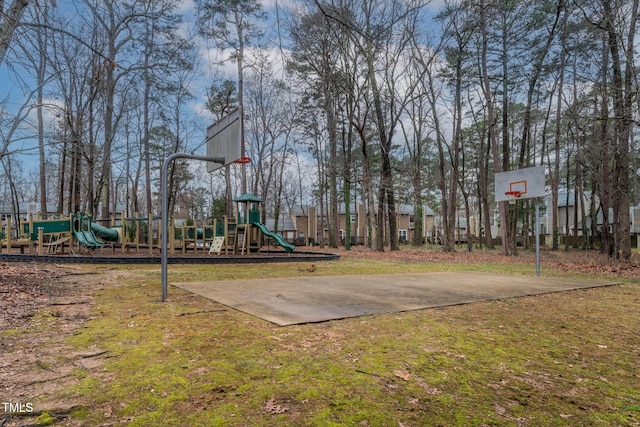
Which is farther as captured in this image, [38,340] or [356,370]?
[38,340]

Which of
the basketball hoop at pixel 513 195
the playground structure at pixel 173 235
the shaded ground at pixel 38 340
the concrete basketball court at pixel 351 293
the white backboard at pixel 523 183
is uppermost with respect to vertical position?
the white backboard at pixel 523 183

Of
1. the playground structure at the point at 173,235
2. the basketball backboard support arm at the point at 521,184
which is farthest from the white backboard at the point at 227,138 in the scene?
the basketball backboard support arm at the point at 521,184

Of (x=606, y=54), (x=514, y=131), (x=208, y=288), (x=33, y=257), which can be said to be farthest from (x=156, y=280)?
(x=514, y=131)

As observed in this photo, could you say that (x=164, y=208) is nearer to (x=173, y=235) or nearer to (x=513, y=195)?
(x=513, y=195)

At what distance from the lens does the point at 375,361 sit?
2684 mm

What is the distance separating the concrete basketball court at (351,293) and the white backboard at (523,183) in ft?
10.6

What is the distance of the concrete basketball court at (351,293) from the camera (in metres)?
4.29

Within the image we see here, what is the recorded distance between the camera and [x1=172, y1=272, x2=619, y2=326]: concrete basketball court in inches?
169

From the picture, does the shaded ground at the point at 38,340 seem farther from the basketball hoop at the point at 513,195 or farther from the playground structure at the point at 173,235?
the basketball hoop at the point at 513,195

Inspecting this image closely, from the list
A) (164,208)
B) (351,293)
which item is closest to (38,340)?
(164,208)

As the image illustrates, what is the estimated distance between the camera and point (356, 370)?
2.51m

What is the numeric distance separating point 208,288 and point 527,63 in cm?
1748

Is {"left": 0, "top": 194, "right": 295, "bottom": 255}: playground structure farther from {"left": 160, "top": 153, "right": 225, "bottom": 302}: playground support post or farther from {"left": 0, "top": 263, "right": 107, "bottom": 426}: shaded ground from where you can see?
{"left": 160, "top": 153, "right": 225, "bottom": 302}: playground support post

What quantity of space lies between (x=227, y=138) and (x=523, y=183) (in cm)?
875
